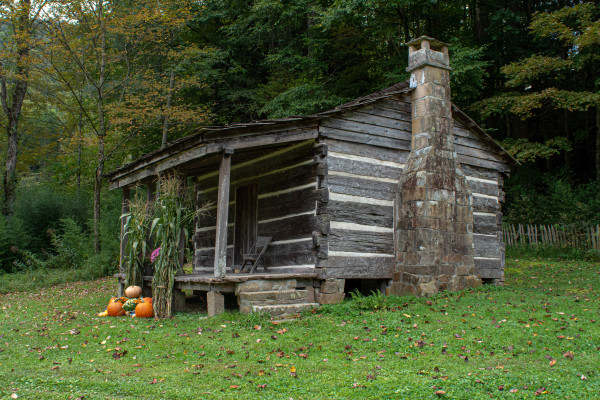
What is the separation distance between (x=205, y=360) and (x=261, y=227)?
5879 millimetres

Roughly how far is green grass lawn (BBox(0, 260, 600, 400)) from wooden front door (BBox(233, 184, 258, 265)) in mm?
3675

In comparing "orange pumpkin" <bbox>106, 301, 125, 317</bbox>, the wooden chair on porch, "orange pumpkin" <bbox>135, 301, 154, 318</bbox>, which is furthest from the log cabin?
"orange pumpkin" <bbox>106, 301, 125, 317</bbox>

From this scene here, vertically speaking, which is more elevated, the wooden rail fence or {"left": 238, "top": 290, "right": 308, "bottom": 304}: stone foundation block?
the wooden rail fence

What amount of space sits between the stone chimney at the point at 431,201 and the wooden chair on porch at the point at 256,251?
2.83 m

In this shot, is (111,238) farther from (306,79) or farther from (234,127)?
(234,127)

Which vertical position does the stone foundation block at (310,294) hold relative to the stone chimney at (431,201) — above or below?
below

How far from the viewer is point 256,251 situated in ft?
36.9

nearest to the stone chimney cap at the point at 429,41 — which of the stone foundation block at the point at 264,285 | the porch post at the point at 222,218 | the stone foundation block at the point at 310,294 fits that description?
the porch post at the point at 222,218

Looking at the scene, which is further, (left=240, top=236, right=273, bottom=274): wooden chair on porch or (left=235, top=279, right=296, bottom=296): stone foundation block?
(left=240, top=236, right=273, bottom=274): wooden chair on porch

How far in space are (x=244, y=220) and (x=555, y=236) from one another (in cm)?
1181

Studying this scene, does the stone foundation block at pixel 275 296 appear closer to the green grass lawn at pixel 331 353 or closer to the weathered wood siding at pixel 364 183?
the green grass lawn at pixel 331 353

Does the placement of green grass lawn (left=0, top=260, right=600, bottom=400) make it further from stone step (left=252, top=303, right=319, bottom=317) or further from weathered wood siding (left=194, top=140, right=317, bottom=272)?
weathered wood siding (left=194, top=140, right=317, bottom=272)

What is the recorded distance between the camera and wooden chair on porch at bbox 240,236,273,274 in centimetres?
1048

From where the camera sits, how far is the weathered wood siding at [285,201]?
9953 millimetres
